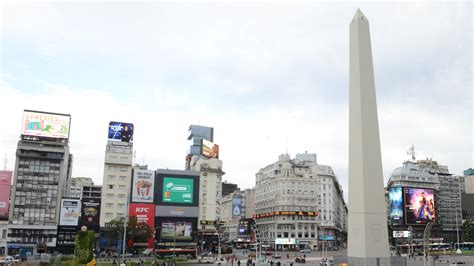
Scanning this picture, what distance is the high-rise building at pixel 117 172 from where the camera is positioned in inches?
3664

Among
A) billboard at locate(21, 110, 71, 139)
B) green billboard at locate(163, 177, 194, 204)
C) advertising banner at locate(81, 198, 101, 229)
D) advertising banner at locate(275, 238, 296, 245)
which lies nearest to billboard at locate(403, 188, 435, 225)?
advertising banner at locate(275, 238, 296, 245)

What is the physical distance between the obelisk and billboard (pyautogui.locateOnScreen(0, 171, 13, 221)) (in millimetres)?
72574

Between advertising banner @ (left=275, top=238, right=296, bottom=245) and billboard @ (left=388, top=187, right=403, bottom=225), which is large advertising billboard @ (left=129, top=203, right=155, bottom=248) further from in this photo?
billboard @ (left=388, top=187, right=403, bottom=225)

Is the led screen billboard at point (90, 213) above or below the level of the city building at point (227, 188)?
below

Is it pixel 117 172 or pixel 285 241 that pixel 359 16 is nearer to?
pixel 117 172

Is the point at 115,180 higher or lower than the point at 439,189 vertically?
lower

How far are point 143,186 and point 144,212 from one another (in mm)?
5411

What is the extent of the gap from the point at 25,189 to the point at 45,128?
12074 mm

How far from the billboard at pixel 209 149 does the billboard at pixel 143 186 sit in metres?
20.7

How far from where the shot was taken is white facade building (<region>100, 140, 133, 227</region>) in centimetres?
9288

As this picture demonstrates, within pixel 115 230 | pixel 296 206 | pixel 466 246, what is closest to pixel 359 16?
pixel 115 230

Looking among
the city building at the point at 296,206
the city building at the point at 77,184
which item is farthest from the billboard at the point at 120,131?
the city building at the point at 296,206

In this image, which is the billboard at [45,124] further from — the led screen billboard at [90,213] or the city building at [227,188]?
the city building at [227,188]

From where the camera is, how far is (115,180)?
312 feet
